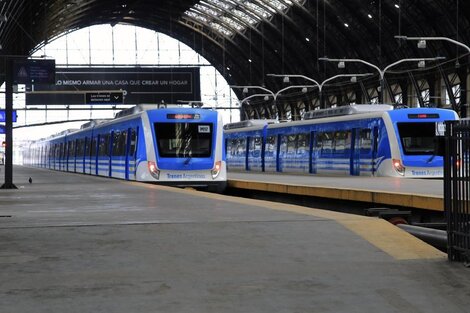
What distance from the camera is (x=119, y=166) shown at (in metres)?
25.9

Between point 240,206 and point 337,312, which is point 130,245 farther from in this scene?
point 240,206

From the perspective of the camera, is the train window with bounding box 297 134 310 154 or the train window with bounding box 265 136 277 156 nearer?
the train window with bounding box 297 134 310 154

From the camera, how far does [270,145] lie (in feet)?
114

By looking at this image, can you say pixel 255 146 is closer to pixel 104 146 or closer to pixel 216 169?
pixel 104 146

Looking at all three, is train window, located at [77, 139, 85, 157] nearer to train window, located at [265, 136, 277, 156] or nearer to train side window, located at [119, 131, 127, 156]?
train window, located at [265, 136, 277, 156]

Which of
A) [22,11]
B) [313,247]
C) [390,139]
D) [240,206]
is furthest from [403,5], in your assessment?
[313,247]

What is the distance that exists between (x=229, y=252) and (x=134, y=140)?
15702mm

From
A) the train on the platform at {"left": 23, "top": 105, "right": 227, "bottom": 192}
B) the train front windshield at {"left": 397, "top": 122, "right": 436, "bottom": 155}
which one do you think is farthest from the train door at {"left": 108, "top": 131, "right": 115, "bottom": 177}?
the train front windshield at {"left": 397, "top": 122, "right": 436, "bottom": 155}

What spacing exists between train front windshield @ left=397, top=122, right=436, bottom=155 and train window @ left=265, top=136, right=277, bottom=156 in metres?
11.0

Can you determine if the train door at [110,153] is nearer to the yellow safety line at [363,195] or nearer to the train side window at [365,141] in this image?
the yellow safety line at [363,195]

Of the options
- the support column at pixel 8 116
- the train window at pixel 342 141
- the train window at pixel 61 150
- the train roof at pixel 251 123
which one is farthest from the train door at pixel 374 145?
the train window at pixel 61 150

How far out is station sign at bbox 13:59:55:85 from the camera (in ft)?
78.2

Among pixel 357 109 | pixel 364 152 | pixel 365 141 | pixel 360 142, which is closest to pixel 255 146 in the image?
pixel 357 109

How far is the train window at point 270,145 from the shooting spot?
111 feet
